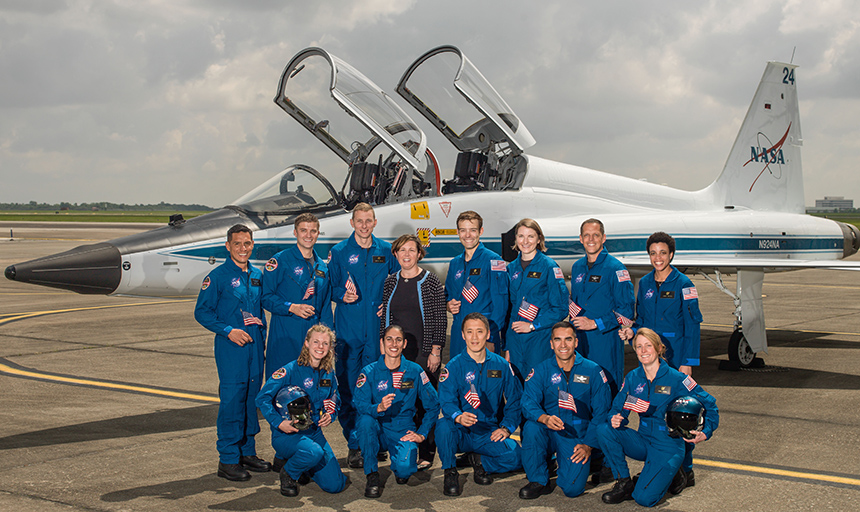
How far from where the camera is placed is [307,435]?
498 centimetres

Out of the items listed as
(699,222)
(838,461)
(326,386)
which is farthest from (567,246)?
(326,386)

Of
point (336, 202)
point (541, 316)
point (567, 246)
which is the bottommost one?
point (541, 316)

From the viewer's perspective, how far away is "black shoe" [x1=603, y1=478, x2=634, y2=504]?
4719 millimetres

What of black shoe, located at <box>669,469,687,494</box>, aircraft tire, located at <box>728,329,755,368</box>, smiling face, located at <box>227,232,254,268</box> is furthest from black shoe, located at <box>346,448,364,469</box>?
aircraft tire, located at <box>728,329,755,368</box>

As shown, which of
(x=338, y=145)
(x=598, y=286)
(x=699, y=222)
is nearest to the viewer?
(x=598, y=286)

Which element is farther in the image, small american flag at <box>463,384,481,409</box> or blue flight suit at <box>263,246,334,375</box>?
blue flight suit at <box>263,246,334,375</box>

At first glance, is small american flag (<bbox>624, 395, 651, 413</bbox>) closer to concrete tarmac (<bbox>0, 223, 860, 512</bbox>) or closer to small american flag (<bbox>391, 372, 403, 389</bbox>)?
Result: concrete tarmac (<bbox>0, 223, 860, 512</bbox>)

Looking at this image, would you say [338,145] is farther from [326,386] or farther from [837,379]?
[837,379]

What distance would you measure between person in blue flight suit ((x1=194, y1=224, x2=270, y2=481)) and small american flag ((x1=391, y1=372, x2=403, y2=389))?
3.47ft

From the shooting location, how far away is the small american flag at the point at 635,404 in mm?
4843

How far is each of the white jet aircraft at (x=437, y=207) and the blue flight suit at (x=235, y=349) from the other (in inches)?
81.5

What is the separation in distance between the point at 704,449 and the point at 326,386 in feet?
9.74

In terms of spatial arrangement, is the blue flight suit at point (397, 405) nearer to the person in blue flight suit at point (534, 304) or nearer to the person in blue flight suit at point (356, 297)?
the person in blue flight suit at point (356, 297)

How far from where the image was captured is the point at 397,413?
5.26m
